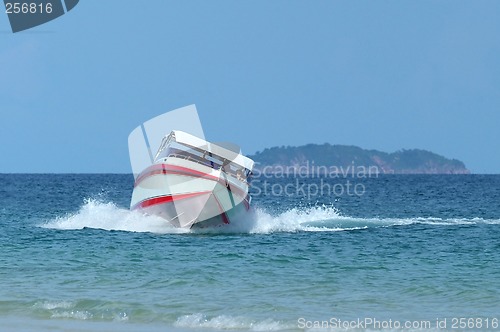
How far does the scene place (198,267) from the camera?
22.9m

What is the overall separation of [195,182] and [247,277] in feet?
29.0

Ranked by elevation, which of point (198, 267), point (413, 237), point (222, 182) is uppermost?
point (222, 182)

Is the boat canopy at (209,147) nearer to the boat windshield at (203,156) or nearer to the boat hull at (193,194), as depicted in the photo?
the boat windshield at (203,156)

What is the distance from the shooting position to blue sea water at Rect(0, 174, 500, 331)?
55.0 ft

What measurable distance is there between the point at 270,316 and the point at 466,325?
387 centimetres

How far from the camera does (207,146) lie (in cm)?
3089

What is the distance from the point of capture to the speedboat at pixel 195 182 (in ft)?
98.2

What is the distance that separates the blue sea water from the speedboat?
25.8 inches

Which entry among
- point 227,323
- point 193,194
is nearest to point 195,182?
point 193,194

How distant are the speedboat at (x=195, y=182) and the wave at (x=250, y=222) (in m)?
0.45

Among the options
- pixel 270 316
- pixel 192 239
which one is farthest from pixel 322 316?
pixel 192 239

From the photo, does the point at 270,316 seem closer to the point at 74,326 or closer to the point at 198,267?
the point at 74,326

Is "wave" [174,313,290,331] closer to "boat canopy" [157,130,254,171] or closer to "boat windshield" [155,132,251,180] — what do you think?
"boat windshield" [155,132,251,180]

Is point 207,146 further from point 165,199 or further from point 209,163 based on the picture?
point 165,199
